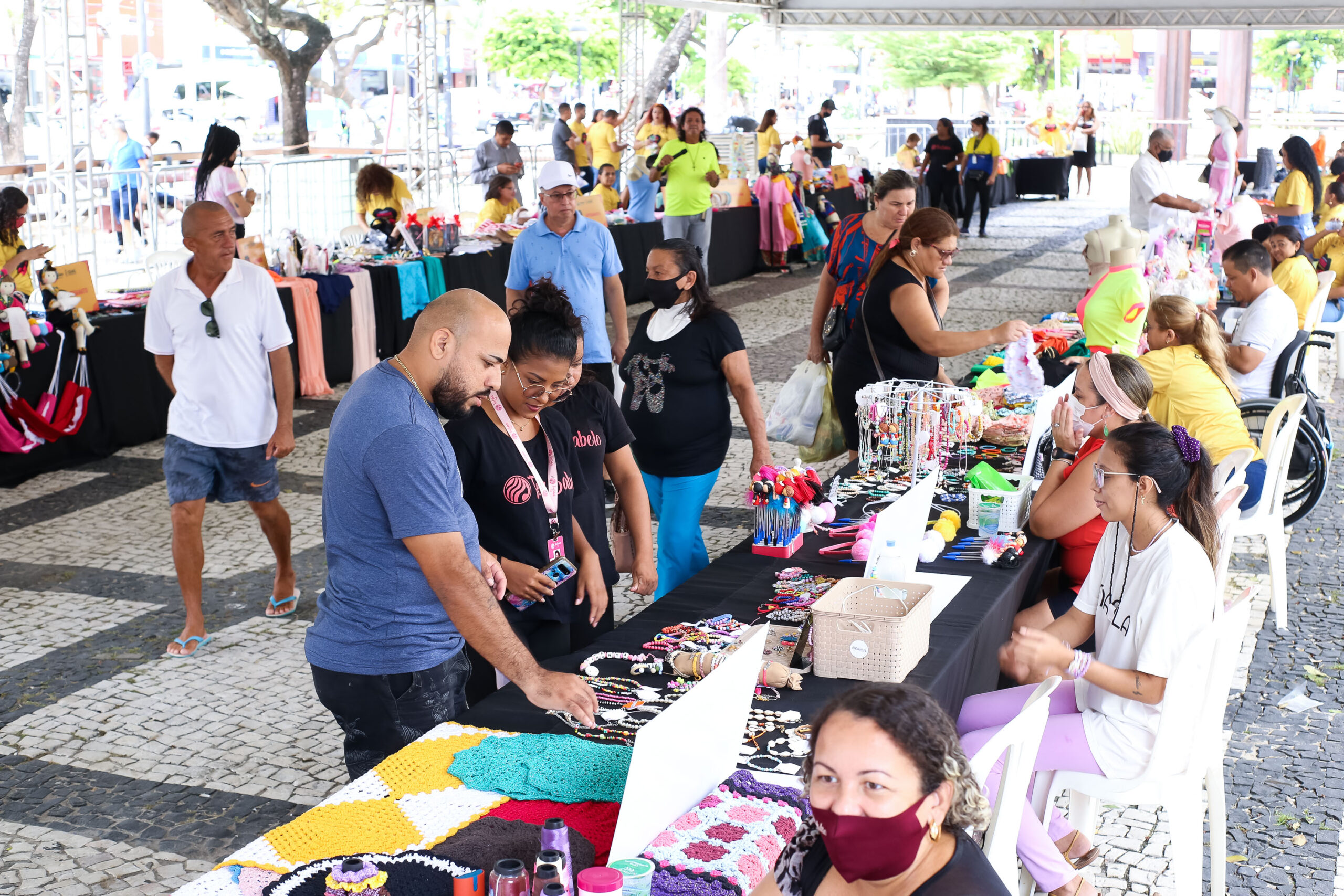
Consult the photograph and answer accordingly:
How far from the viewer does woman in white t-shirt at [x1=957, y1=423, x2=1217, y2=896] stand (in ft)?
9.12

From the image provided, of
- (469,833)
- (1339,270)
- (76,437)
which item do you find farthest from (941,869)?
(1339,270)

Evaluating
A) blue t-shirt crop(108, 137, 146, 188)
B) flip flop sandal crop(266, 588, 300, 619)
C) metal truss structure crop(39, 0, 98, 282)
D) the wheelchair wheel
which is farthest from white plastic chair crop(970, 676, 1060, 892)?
blue t-shirt crop(108, 137, 146, 188)

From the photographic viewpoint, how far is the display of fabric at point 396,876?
1811mm

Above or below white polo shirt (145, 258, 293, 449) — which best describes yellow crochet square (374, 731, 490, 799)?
below

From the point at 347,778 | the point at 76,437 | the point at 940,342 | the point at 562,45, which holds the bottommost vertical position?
the point at 347,778

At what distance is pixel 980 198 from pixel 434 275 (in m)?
10.8

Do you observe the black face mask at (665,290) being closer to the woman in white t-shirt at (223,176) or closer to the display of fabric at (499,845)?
the display of fabric at (499,845)

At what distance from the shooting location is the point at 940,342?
452 cm

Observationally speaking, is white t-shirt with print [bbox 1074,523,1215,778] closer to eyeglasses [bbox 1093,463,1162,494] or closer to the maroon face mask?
eyeglasses [bbox 1093,463,1162,494]

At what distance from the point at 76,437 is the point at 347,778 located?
4194 mm

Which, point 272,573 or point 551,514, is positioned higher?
point 551,514

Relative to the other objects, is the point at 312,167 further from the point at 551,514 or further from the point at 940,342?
the point at 551,514

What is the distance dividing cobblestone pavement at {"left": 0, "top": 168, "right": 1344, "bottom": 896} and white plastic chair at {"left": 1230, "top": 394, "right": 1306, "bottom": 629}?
0.14 metres

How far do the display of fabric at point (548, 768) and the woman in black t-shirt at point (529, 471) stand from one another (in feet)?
2.26
